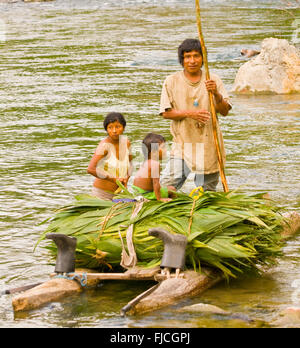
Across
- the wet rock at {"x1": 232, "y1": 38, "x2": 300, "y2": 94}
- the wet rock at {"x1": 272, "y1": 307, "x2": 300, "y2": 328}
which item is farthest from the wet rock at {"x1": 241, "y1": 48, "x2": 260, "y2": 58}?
the wet rock at {"x1": 272, "y1": 307, "x2": 300, "y2": 328}

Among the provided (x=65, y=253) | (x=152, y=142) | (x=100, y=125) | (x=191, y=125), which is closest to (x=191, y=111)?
(x=191, y=125)

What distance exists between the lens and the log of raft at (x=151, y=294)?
557 cm

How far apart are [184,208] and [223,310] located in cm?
102

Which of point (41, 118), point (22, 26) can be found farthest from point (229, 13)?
point (41, 118)

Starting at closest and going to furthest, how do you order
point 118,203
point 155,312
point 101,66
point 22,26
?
point 155,312 < point 118,203 < point 101,66 < point 22,26

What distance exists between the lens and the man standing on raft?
7.00 meters

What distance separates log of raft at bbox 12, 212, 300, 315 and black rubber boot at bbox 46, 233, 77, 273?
10cm

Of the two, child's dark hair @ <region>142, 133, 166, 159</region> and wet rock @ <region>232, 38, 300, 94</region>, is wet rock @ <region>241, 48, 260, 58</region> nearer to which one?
wet rock @ <region>232, 38, 300, 94</region>

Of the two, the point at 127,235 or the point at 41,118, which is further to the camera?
the point at 41,118

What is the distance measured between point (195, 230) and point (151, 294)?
0.70 metres

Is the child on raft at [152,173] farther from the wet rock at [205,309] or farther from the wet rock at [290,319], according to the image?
the wet rock at [290,319]

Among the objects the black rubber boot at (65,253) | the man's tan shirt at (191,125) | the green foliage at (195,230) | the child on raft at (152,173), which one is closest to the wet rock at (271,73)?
the man's tan shirt at (191,125)

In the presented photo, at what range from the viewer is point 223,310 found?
5.51 m

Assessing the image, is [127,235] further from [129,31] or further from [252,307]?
[129,31]
